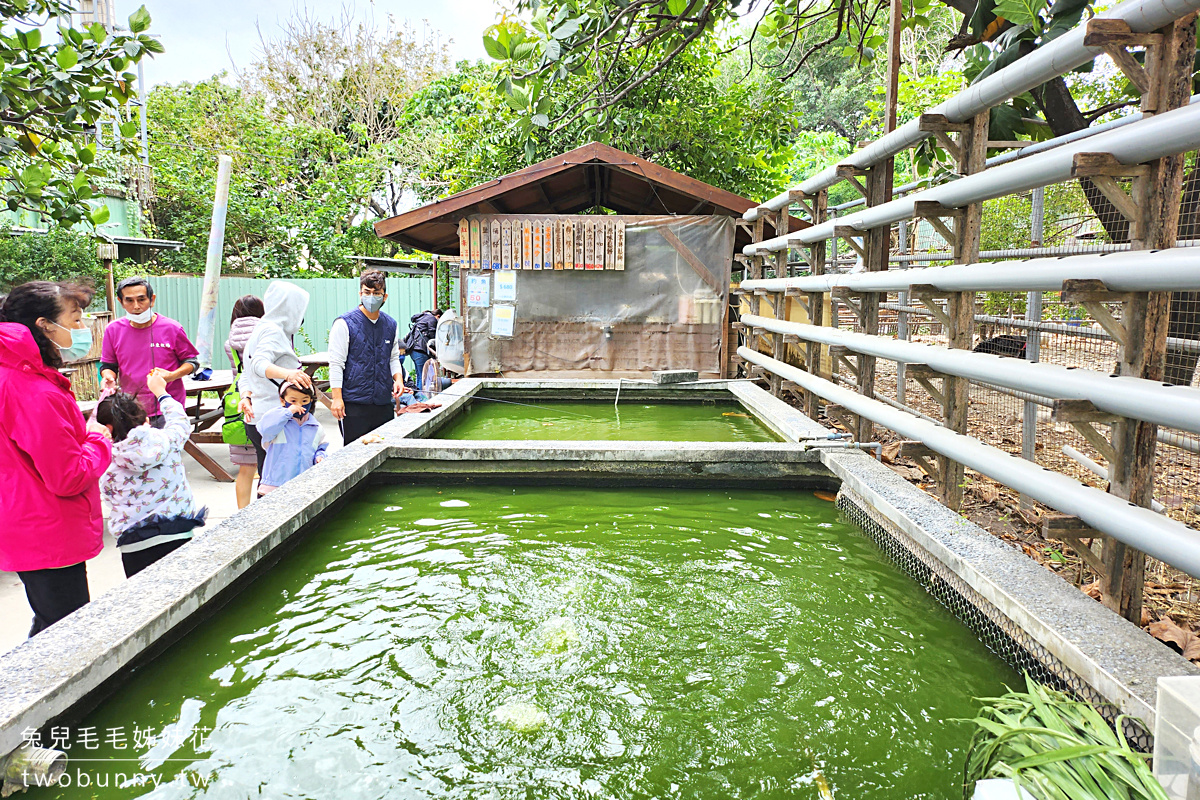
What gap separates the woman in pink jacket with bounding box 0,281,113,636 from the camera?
3088 mm

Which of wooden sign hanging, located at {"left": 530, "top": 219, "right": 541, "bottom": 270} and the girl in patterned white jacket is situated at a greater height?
wooden sign hanging, located at {"left": 530, "top": 219, "right": 541, "bottom": 270}

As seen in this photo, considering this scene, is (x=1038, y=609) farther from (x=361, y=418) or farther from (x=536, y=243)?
(x=536, y=243)

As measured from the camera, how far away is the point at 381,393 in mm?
6102

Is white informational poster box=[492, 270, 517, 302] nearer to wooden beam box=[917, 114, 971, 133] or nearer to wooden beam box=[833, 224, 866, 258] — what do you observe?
wooden beam box=[833, 224, 866, 258]

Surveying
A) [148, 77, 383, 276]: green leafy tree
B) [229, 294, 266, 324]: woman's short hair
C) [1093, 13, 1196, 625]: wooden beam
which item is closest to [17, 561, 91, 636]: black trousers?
[229, 294, 266, 324]: woman's short hair

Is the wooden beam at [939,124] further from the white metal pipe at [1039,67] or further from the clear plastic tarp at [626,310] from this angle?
the clear plastic tarp at [626,310]

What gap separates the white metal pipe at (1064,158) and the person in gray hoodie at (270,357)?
13.0ft

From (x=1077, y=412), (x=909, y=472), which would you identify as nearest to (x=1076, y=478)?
(x=909, y=472)

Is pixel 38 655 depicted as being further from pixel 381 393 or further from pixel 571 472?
pixel 381 393

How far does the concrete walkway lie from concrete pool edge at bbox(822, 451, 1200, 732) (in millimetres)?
3560

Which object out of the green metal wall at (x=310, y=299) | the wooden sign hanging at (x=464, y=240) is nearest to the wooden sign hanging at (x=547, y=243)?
the wooden sign hanging at (x=464, y=240)

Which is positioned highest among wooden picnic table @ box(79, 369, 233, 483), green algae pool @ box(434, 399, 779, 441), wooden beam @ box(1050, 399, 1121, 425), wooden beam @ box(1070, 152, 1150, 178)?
wooden beam @ box(1070, 152, 1150, 178)

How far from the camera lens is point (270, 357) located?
198 inches

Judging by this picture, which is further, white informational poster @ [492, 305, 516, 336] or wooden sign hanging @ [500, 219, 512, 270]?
white informational poster @ [492, 305, 516, 336]
